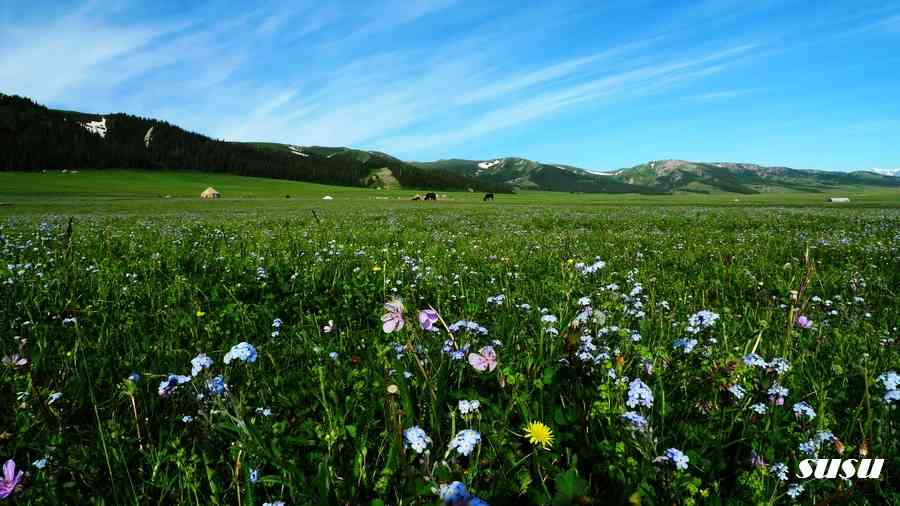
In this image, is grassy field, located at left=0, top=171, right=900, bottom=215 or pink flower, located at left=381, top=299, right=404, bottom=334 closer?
pink flower, located at left=381, top=299, right=404, bottom=334

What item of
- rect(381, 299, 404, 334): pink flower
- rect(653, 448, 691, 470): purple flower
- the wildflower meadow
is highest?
rect(381, 299, 404, 334): pink flower

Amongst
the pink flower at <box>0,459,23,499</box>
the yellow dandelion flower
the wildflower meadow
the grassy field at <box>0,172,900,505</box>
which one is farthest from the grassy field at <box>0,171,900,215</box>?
the yellow dandelion flower

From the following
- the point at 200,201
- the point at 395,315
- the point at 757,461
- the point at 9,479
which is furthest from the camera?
the point at 200,201

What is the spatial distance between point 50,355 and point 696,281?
7.74 meters

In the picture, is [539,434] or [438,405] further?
[438,405]

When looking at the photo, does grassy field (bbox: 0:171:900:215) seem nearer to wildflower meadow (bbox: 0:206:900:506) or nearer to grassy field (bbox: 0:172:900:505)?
wildflower meadow (bbox: 0:206:900:506)

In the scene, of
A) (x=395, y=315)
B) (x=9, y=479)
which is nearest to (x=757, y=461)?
(x=395, y=315)

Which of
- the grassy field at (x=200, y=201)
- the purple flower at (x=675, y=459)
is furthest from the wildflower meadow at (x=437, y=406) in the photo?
the grassy field at (x=200, y=201)

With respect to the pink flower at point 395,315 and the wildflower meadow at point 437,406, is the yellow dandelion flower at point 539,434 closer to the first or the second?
the wildflower meadow at point 437,406

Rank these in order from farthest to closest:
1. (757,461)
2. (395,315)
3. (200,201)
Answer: (200,201), (395,315), (757,461)

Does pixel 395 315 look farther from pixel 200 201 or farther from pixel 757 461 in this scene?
pixel 200 201

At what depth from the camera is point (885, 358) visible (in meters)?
3.39

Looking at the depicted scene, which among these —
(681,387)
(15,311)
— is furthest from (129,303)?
(681,387)

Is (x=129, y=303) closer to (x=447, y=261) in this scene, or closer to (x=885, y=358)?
(x=447, y=261)
